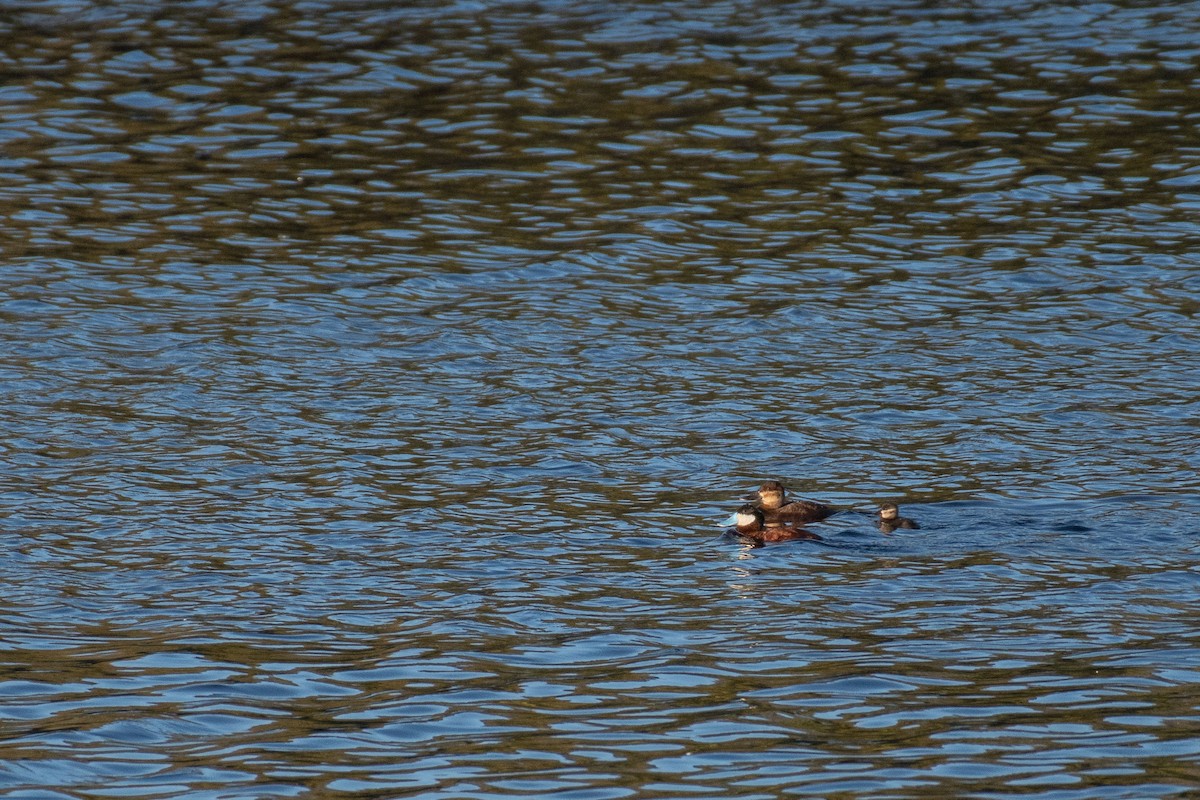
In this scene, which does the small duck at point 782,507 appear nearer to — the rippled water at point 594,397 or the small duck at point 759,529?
the small duck at point 759,529

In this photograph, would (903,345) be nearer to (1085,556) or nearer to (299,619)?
(1085,556)

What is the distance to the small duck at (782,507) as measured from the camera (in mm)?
10672

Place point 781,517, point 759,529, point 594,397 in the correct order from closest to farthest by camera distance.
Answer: point 759,529
point 781,517
point 594,397

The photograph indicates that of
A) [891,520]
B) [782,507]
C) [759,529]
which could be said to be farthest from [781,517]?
[891,520]

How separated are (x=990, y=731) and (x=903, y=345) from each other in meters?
6.84

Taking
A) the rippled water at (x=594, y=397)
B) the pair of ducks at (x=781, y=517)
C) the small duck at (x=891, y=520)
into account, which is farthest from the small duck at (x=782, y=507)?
the small duck at (x=891, y=520)

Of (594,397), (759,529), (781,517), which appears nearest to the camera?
(759,529)

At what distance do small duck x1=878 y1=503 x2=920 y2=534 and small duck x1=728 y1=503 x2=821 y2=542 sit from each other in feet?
1.56

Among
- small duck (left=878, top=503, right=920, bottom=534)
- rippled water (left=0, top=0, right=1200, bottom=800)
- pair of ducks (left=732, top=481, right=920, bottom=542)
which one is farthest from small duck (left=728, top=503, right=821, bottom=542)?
small duck (left=878, top=503, right=920, bottom=534)

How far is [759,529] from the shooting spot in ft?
34.2

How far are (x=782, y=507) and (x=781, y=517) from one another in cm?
8

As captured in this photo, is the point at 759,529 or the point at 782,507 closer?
the point at 759,529

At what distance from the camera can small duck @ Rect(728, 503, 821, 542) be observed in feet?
34.1

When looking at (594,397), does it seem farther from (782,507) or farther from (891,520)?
(891,520)
